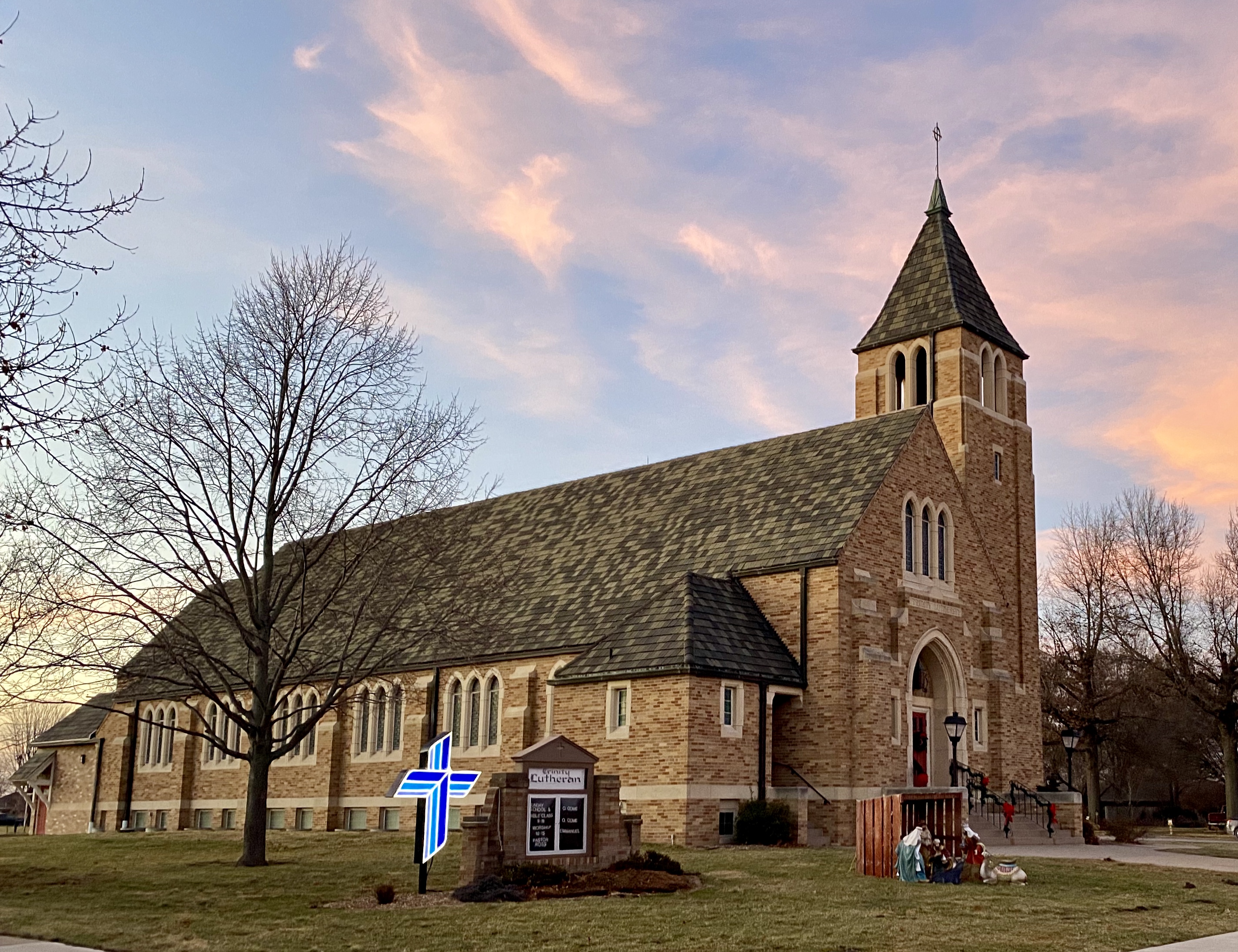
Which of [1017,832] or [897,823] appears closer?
[897,823]

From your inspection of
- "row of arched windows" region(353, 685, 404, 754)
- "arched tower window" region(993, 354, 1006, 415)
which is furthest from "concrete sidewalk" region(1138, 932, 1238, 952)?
"arched tower window" region(993, 354, 1006, 415)

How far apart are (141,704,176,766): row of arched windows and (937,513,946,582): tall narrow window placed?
87.4ft

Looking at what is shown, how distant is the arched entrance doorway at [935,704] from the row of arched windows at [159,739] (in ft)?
83.7

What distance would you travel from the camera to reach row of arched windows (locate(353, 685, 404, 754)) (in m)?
36.9

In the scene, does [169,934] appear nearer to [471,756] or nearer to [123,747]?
[471,756]

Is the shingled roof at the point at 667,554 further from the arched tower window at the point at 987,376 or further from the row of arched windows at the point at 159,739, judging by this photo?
the arched tower window at the point at 987,376

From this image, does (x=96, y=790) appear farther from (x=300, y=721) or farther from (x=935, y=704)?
(x=935, y=704)

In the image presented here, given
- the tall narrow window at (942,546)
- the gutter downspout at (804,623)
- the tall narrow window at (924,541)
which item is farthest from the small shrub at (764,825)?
the tall narrow window at (942,546)

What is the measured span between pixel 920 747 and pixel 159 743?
27.0 metres

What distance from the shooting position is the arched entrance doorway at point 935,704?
3334 cm

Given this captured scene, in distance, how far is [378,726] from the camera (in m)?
37.6

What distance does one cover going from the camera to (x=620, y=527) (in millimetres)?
37500

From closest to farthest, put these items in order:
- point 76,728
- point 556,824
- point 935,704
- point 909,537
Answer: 1. point 556,824
2. point 909,537
3. point 935,704
4. point 76,728

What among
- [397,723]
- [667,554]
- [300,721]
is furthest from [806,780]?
[300,721]
